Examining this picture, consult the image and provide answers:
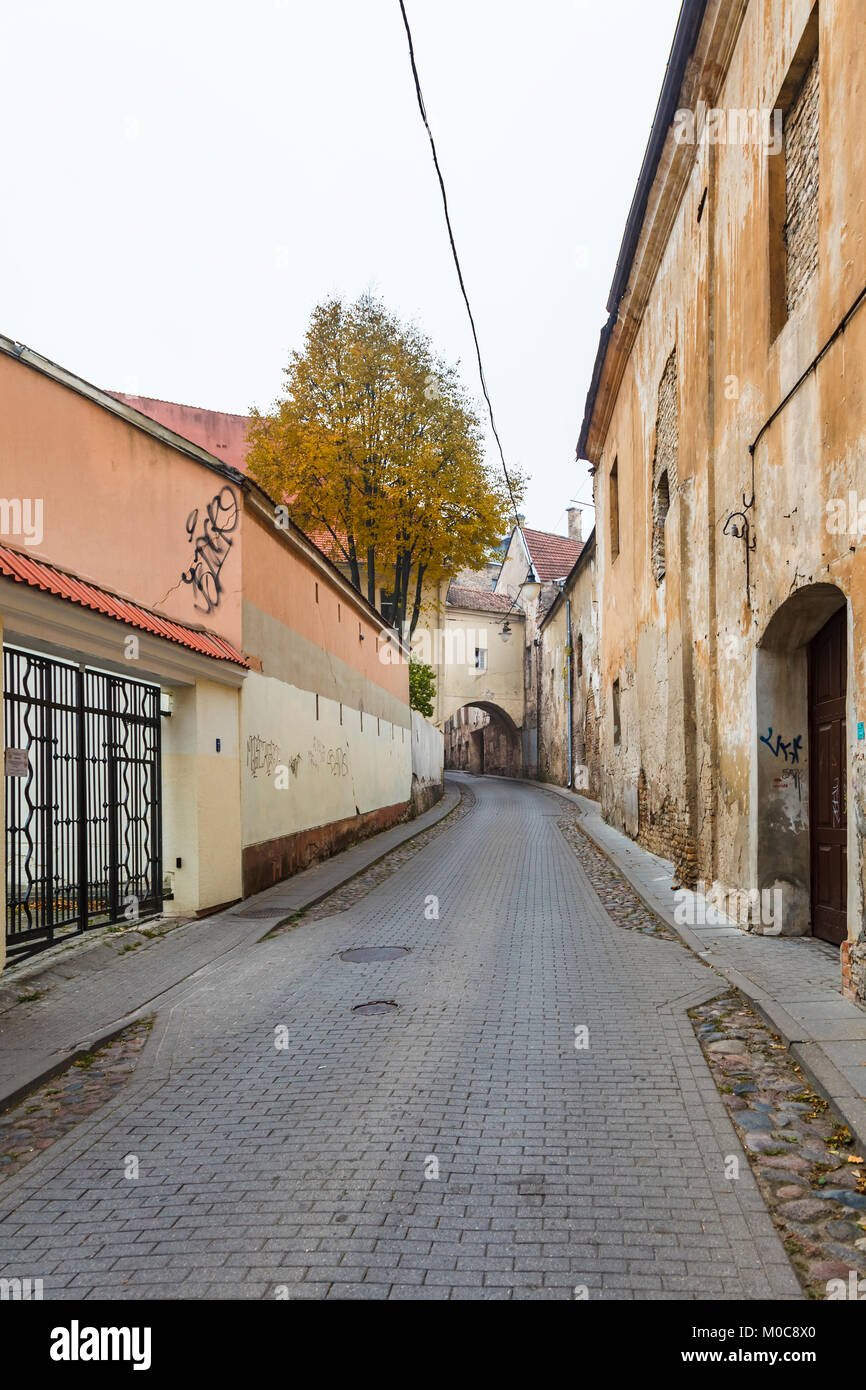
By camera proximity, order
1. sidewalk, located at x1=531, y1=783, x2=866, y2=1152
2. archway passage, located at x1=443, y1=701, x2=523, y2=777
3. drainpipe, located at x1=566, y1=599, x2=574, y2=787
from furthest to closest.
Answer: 1. archway passage, located at x1=443, y1=701, x2=523, y2=777
2. drainpipe, located at x1=566, y1=599, x2=574, y2=787
3. sidewalk, located at x1=531, y1=783, x2=866, y2=1152

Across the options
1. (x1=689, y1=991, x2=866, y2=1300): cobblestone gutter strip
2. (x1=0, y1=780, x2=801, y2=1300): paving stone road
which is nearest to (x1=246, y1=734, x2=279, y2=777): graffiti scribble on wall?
(x1=0, y1=780, x2=801, y2=1300): paving stone road

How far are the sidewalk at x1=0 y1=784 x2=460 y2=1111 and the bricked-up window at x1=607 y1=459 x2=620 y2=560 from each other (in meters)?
11.0

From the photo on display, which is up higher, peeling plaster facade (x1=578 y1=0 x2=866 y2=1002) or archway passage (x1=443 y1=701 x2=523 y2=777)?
peeling plaster facade (x1=578 y1=0 x2=866 y2=1002)

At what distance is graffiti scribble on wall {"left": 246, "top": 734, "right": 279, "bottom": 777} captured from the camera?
37.0 ft

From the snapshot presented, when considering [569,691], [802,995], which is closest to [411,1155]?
[802,995]

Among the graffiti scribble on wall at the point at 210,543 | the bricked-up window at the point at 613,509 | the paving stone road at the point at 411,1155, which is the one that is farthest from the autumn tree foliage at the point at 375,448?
the paving stone road at the point at 411,1155

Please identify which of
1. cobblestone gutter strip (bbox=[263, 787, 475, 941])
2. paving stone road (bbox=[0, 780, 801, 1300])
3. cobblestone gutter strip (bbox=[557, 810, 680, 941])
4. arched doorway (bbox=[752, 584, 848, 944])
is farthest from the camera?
cobblestone gutter strip (bbox=[263, 787, 475, 941])

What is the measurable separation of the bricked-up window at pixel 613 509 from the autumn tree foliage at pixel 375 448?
5093 mm

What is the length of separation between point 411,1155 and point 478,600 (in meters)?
41.5

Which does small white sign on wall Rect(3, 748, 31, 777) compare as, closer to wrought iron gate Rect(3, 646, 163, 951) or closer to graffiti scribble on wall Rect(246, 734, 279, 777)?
wrought iron gate Rect(3, 646, 163, 951)

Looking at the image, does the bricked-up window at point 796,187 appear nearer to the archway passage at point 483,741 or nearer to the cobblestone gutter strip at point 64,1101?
the cobblestone gutter strip at point 64,1101

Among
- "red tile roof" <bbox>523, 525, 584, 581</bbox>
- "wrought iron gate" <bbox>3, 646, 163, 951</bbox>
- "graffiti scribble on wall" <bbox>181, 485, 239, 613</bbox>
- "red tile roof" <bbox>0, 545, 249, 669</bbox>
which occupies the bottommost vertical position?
"wrought iron gate" <bbox>3, 646, 163, 951</bbox>
